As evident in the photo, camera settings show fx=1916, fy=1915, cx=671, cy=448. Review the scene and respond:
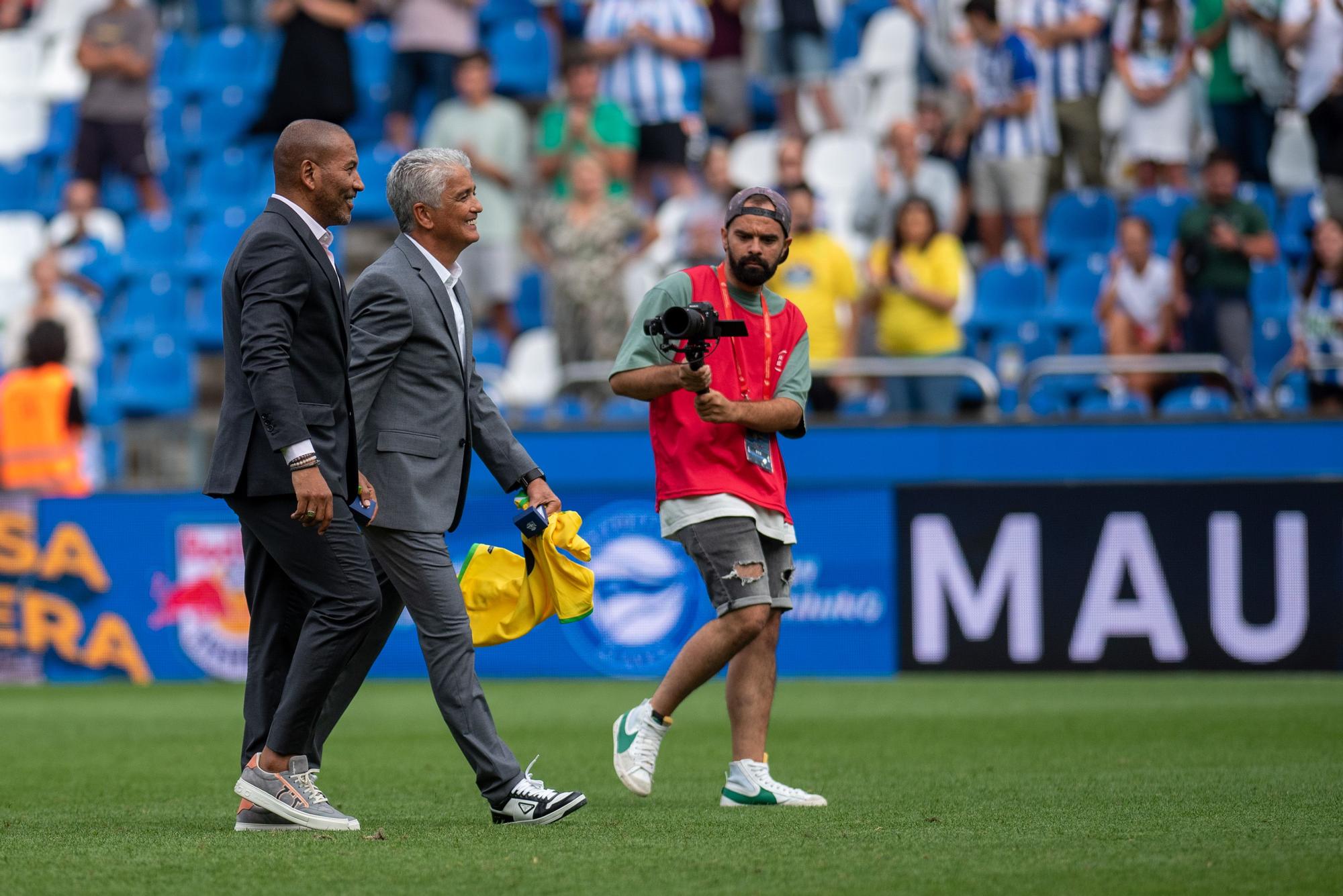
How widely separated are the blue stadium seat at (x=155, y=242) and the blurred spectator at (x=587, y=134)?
4.38m

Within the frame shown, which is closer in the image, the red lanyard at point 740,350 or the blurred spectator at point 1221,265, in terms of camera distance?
the red lanyard at point 740,350

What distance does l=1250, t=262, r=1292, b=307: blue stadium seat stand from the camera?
13.7 m

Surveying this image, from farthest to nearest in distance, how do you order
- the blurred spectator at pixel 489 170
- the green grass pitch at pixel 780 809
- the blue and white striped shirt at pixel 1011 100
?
the blurred spectator at pixel 489 170
the blue and white striped shirt at pixel 1011 100
the green grass pitch at pixel 780 809

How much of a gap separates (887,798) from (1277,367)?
288 inches

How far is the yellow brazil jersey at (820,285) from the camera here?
13438 mm

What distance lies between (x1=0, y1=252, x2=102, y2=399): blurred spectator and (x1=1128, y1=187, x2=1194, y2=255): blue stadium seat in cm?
857

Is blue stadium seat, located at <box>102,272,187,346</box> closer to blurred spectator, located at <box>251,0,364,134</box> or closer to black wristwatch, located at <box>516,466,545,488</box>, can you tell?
blurred spectator, located at <box>251,0,364,134</box>

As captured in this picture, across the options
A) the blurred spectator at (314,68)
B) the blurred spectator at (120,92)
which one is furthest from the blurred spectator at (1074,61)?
the blurred spectator at (120,92)

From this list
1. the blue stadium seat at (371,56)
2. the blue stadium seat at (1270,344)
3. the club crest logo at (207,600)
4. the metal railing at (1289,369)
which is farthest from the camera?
the blue stadium seat at (371,56)

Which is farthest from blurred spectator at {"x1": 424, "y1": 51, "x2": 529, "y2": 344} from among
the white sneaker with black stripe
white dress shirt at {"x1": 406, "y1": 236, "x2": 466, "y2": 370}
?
the white sneaker with black stripe

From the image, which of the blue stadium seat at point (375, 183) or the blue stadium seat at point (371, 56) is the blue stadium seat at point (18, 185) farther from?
the blue stadium seat at point (375, 183)

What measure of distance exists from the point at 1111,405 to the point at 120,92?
10.4 meters

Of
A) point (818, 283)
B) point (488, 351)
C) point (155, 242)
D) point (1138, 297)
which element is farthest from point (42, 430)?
point (1138, 297)

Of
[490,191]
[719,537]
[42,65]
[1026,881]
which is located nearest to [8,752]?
[719,537]
